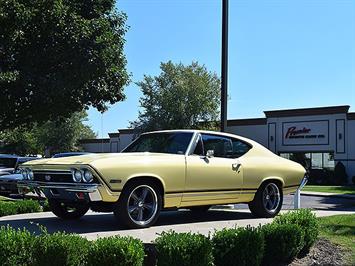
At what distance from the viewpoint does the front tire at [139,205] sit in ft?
24.8

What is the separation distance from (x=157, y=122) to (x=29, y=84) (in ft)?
109

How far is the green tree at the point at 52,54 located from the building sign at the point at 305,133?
89.1ft

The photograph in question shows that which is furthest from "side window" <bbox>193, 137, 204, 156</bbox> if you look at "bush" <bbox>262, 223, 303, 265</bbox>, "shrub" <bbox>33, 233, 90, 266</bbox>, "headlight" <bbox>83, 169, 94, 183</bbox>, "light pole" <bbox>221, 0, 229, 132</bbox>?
"light pole" <bbox>221, 0, 229, 132</bbox>

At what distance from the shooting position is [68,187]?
24.6 feet

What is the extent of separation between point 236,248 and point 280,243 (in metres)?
0.74

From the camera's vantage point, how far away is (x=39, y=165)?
26.2 feet

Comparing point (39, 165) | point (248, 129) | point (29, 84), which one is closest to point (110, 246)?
point (39, 165)

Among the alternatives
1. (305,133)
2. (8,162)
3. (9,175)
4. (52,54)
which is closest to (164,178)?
(52,54)

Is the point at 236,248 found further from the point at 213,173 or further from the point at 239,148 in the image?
the point at 239,148

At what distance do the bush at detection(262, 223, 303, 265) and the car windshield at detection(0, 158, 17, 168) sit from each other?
1845 centimetres

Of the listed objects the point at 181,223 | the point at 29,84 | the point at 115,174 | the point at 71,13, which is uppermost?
the point at 71,13

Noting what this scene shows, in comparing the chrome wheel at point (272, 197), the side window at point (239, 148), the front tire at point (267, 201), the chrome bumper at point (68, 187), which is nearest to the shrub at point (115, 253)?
the chrome bumper at point (68, 187)

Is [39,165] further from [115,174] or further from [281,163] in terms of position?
[281,163]

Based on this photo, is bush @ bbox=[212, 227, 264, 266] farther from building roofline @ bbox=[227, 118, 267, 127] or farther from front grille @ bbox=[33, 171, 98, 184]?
building roofline @ bbox=[227, 118, 267, 127]
